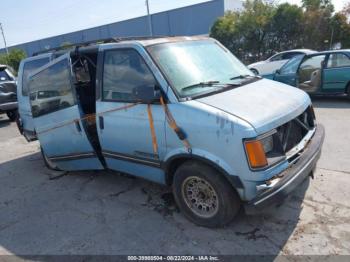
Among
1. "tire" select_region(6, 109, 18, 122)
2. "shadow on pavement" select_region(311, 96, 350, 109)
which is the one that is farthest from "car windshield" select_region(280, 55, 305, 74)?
"tire" select_region(6, 109, 18, 122)

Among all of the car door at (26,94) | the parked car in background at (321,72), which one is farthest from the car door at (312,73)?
the car door at (26,94)

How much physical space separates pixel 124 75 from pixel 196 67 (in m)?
0.86

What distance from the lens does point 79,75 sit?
4789 millimetres

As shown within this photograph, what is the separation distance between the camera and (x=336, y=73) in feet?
29.6

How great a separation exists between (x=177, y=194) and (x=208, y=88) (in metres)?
1.20

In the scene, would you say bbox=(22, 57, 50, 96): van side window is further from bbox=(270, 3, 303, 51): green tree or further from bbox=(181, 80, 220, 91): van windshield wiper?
bbox=(270, 3, 303, 51): green tree

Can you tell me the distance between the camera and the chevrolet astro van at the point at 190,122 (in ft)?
10.2

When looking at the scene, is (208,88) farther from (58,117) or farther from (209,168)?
(58,117)

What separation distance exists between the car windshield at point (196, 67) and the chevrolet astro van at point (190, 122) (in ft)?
0.05

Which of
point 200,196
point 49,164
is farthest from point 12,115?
point 200,196

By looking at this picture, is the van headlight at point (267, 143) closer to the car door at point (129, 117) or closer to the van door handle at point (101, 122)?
the car door at point (129, 117)

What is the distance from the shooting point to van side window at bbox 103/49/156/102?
150 inches

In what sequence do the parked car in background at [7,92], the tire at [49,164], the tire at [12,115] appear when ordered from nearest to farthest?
1. the tire at [49,164]
2. the parked car in background at [7,92]
3. the tire at [12,115]

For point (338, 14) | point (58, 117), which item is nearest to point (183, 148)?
point (58, 117)
